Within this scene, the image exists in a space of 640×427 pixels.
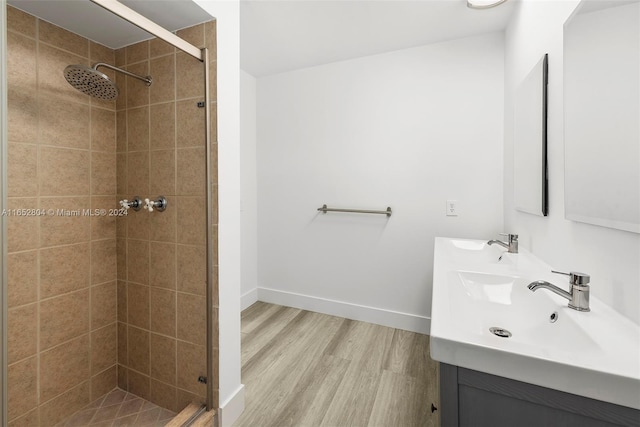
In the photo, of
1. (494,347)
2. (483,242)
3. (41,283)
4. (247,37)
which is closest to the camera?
(494,347)

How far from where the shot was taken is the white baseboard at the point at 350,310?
2.29m

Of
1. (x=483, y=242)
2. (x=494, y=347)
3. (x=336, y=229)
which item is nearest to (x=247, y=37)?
(x=336, y=229)

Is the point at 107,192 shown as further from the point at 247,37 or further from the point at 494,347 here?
the point at 494,347

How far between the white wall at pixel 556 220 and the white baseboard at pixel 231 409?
1.53 meters

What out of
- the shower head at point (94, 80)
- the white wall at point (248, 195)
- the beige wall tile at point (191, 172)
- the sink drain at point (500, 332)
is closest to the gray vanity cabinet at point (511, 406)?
the sink drain at point (500, 332)

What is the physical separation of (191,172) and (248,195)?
1424 millimetres

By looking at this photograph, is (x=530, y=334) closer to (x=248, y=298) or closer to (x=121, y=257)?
(x=121, y=257)

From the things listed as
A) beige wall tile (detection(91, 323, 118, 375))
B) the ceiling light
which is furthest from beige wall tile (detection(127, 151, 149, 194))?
the ceiling light

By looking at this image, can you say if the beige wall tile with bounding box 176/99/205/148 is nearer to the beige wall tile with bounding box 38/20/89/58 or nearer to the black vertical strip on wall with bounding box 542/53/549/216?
the beige wall tile with bounding box 38/20/89/58

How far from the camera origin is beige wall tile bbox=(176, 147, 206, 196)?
1.32 metres

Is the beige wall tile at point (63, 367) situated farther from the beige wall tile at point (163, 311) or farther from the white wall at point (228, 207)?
the white wall at point (228, 207)

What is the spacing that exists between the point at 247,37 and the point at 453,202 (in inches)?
78.8

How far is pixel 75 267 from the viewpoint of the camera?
144 cm

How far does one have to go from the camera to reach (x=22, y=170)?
122cm
